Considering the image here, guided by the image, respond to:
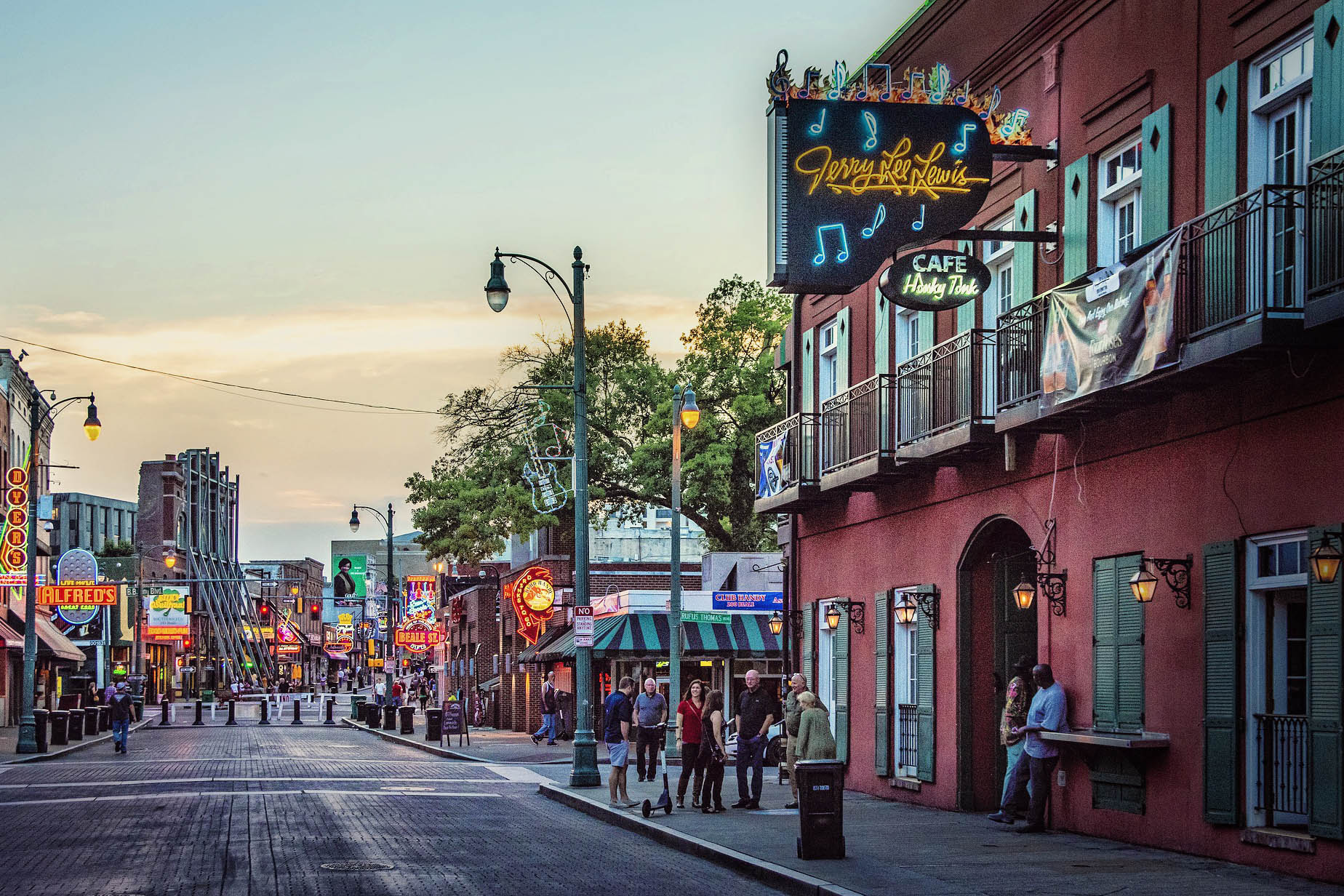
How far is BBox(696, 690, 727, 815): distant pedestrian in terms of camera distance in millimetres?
20828

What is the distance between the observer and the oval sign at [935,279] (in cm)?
1823

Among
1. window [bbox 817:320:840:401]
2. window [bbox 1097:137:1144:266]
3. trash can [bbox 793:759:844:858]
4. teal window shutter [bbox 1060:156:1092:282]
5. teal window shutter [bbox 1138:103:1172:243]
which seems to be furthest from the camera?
window [bbox 817:320:840:401]

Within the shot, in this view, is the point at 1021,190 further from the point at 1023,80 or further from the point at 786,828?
the point at 786,828

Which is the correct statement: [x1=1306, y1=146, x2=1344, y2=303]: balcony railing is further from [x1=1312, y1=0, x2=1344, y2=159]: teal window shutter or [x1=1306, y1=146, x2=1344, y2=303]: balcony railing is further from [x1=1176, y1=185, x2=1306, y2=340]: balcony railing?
[x1=1312, y1=0, x2=1344, y2=159]: teal window shutter

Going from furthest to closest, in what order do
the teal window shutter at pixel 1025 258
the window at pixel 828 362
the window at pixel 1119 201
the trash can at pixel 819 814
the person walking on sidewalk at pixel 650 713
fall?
1. the window at pixel 828 362
2. the person walking on sidewalk at pixel 650 713
3. the teal window shutter at pixel 1025 258
4. the window at pixel 1119 201
5. the trash can at pixel 819 814

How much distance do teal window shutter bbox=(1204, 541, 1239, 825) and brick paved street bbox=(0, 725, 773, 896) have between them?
4.10 m

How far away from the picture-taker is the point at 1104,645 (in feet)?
54.6

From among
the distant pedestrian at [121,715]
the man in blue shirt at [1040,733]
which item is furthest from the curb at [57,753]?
the man in blue shirt at [1040,733]

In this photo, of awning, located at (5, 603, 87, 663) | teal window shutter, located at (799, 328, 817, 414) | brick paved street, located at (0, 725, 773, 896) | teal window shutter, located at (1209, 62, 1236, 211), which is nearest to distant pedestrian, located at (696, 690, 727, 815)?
brick paved street, located at (0, 725, 773, 896)

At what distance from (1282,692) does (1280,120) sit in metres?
5.00

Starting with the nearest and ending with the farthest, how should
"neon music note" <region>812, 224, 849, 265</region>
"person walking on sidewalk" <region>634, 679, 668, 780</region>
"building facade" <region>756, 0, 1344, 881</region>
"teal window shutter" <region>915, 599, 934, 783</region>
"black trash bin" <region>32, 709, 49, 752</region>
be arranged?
"building facade" <region>756, 0, 1344, 881</region>, "neon music note" <region>812, 224, 849, 265</region>, "teal window shutter" <region>915, 599, 934, 783</region>, "person walking on sidewalk" <region>634, 679, 668, 780</region>, "black trash bin" <region>32, 709, 49, 752</region>

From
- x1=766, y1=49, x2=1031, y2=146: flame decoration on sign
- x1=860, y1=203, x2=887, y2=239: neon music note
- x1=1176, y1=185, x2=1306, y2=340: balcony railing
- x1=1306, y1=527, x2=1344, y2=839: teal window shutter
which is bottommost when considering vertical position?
x1=1306, y1=527, x2=1344, y2=839: teal window shutter

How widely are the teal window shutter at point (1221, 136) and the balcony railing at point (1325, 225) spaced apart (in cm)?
166

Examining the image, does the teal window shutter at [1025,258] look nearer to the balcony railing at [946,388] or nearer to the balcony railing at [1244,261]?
the balcony railing at [946,388]
